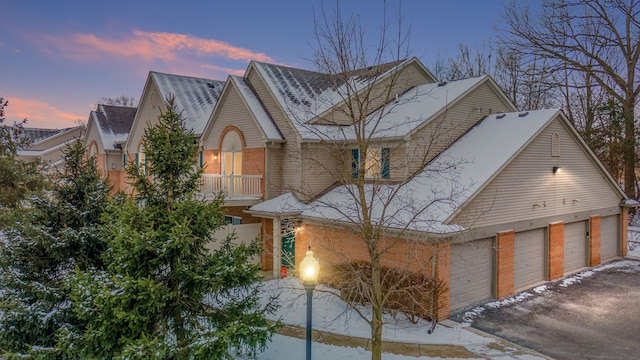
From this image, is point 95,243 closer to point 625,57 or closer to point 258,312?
point 258,312

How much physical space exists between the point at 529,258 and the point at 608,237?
23.8 feet

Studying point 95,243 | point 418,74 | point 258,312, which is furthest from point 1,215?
point 418,74

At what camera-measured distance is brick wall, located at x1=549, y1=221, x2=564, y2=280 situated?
15411 mm

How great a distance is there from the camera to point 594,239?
17609 millimetres

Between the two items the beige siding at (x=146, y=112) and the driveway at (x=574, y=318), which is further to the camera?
the beige siding at (x=146, y=112)

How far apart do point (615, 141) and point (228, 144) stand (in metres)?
27.7

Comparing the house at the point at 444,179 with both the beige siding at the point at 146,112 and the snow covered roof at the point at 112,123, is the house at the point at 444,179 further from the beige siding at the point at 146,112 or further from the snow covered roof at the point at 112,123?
the snow covered roof at the point at 112,123

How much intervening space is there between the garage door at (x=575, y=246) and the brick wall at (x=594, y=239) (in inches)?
10.4

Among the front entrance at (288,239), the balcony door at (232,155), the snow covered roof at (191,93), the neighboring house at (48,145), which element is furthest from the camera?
the neighboring house at (48,145)

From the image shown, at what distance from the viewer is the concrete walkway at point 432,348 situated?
915cm

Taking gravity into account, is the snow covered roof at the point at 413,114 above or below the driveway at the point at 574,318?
above

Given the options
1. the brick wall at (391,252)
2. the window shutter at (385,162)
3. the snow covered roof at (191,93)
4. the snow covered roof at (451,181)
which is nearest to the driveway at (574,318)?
the brick wall at (391,252)

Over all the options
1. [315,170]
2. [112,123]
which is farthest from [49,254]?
[112,123]

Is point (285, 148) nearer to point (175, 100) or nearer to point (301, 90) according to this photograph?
point (301, 90)
